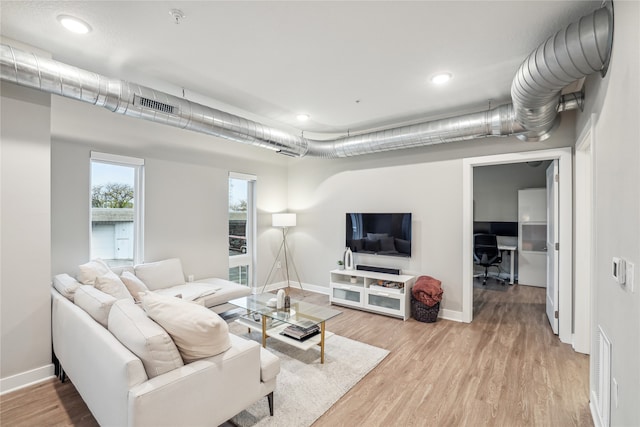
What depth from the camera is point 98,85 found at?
246cm

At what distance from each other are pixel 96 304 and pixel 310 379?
173 cm

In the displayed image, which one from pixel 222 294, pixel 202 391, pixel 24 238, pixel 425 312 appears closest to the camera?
pixel 202 391

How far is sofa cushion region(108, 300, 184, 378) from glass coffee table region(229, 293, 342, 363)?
135 centimetres

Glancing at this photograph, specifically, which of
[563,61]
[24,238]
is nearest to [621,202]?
[563,61]

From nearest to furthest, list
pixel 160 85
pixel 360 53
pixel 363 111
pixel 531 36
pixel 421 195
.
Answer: pixel 531 36, pixel 360 53, pixel 160 85, pixel 363 111, pixel 421 195

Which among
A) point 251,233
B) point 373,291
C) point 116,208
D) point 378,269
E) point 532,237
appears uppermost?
point 116,208

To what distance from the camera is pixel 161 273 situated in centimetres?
383

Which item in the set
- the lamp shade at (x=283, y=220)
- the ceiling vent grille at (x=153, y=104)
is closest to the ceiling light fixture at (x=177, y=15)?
the ceiling vent grille at (x=153, y=104)

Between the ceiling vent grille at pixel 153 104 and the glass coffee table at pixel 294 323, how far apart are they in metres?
2.15

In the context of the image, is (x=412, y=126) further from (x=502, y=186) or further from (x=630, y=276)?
(x=502, y=186)

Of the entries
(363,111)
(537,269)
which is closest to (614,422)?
(363,111)

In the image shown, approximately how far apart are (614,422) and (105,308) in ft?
10.1

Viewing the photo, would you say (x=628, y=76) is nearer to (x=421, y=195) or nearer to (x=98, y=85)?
(x=421, y=195)

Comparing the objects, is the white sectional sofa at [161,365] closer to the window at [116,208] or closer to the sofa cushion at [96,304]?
the sofa cushion at [96,304]
